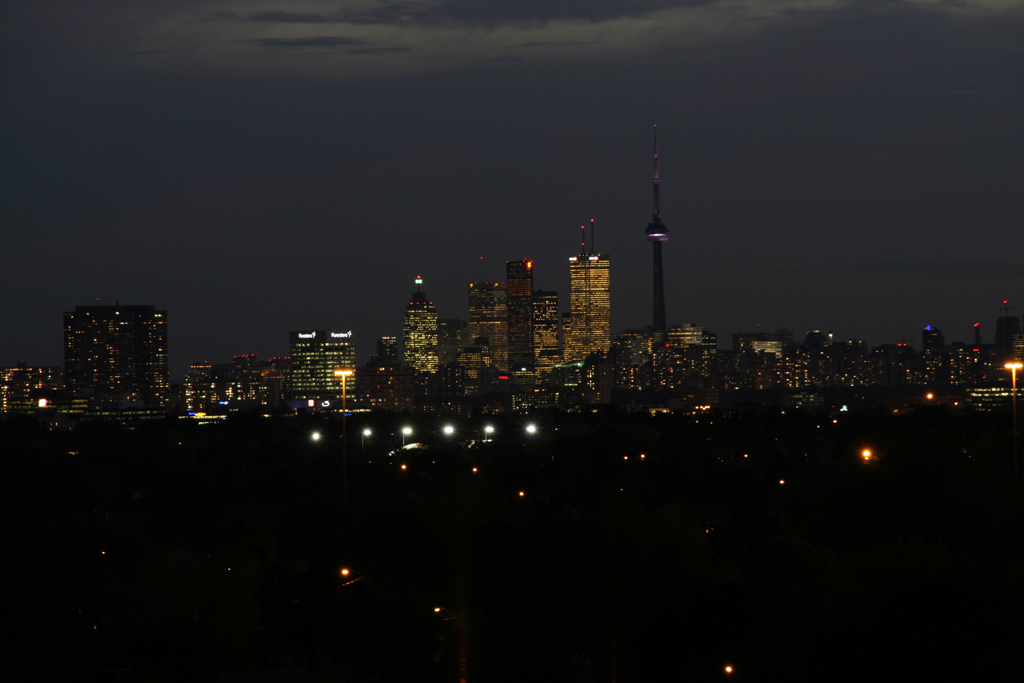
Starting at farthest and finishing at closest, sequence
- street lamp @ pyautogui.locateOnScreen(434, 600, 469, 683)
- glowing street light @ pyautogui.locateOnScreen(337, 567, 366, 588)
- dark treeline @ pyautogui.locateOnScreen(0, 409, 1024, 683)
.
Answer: glowing street light @ pyautogui.locateOnScreen(337, 567, 366, 588)
street lamp @ pyautogui.locateOnScreen(434, 600, 469, 683)
dark treeline @ pyautogui.locateOnScreen(0, 409, 1024, 683)

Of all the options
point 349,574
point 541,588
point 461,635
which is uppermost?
point 541,588

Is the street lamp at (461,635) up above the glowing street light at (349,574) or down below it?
below

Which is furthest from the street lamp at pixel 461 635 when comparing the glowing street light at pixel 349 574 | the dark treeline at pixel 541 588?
the glowing street light at pixel 349 574

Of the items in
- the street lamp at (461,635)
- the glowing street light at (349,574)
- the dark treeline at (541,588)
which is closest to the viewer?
the dark treeline at (541,588)

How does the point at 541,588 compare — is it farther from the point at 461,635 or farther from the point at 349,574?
the point at 349,574

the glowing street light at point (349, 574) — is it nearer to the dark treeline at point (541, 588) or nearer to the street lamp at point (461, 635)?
the dark treeline at point (541, 588)

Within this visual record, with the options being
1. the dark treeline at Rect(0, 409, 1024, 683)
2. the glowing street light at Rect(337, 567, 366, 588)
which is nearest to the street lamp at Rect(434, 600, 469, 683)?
the dark treeline at Rect(0, 409, 1024, 683)

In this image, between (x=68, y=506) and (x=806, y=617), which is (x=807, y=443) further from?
(x=806, y=617)

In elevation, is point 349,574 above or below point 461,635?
above

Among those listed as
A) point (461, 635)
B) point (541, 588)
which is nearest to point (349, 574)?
point (461, 635)

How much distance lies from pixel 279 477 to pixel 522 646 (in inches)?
2415

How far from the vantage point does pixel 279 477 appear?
99000mm

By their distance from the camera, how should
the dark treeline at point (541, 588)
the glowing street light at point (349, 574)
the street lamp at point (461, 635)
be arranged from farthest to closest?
the glowing street light at point (349, 574)
the street lamp at point (461, 635)
the dark treeline at point (541, 588)

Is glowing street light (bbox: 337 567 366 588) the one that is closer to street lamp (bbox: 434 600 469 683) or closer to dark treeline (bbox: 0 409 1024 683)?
dark treeline (bbox: 0 409 1024 683)
